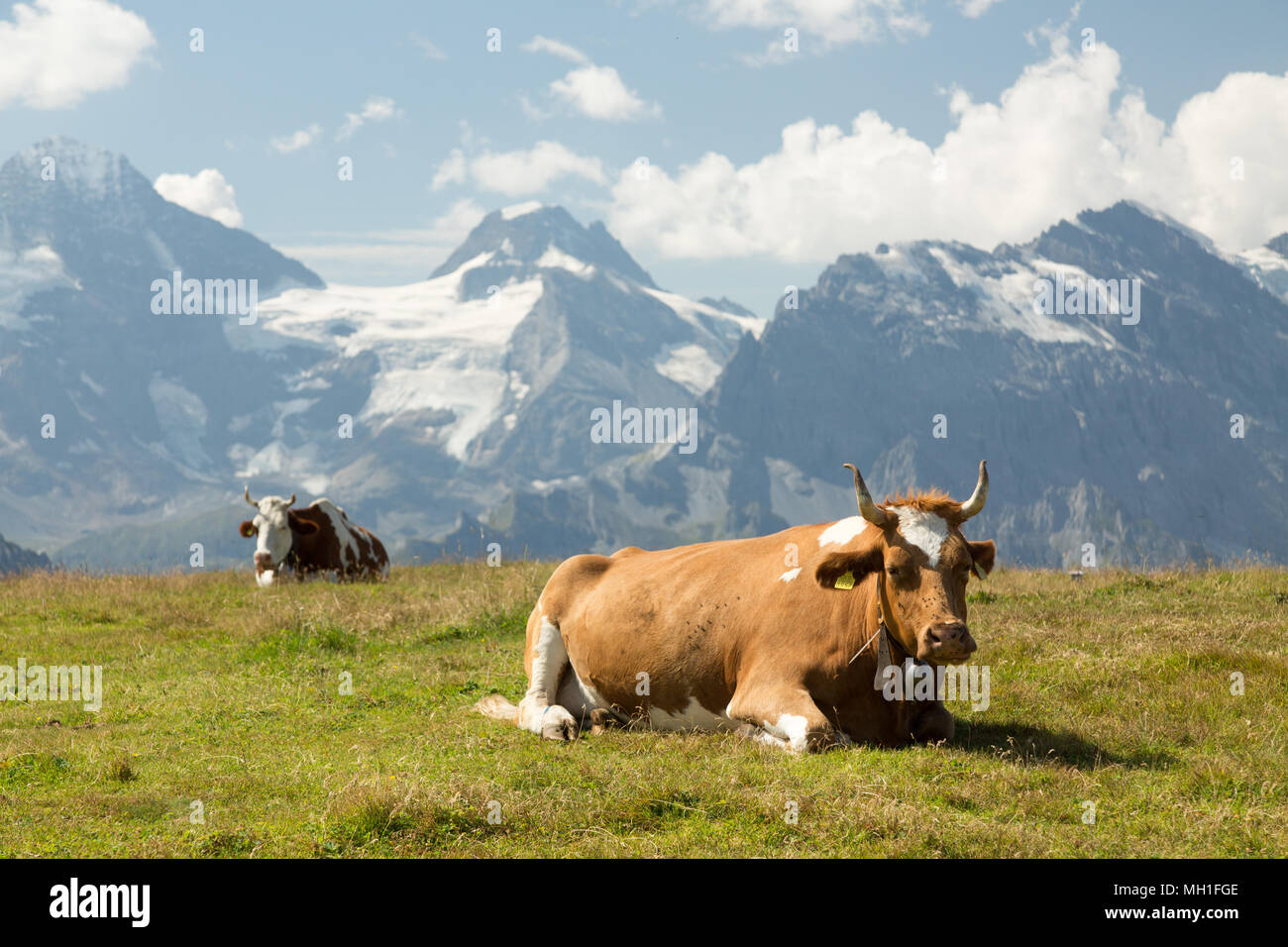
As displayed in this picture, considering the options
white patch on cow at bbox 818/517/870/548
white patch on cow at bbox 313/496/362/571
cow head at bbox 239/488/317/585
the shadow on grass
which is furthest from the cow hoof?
white patch on cow at bbox 313/496/362/571

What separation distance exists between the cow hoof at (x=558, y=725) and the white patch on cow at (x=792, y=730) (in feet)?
6.46

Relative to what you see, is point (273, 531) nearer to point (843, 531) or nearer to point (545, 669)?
point (545, 669)

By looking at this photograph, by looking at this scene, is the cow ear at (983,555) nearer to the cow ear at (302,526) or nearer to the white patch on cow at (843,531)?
the white patch on cow at (843,531)

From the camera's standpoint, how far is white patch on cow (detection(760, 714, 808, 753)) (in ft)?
30.0

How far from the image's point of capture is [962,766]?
27.9ft

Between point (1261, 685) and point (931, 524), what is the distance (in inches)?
159

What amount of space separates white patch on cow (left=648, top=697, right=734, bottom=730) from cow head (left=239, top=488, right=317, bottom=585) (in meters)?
15.7

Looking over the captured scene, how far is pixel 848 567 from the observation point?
953 cm

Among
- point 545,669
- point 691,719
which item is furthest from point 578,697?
point 691,719

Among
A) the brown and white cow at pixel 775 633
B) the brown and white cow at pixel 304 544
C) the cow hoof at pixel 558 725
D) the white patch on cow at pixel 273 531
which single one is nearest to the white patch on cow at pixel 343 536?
the brown and white cow at pixel 304 544

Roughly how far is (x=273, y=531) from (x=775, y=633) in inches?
698

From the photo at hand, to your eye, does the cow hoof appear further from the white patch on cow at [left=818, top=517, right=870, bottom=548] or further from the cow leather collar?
the white patch on cow at [left=818, top=517, right=870, bottom=548]
